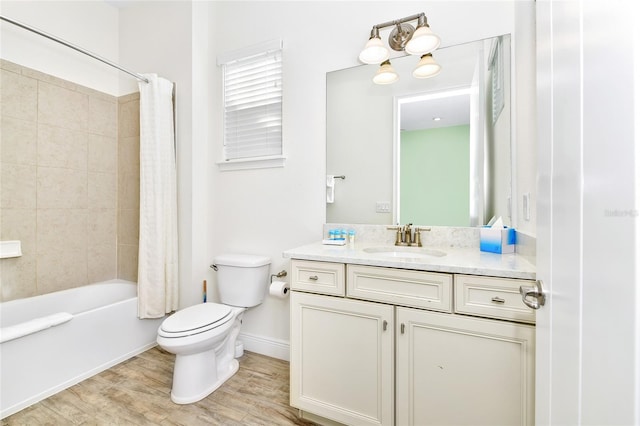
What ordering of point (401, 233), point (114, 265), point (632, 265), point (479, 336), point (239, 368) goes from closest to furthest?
point (632, 265) < point (479, 336) < point (401, 233) < point (239, 368) < point (114, 265)

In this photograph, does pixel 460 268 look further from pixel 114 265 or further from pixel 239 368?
pixel 114 265

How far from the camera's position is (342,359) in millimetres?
1367

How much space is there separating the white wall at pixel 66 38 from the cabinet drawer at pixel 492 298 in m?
3.13

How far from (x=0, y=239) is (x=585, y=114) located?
3033mm

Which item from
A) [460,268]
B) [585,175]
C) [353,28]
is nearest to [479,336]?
[460,268]

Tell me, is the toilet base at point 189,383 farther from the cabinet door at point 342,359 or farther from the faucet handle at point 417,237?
the faucet handle at point 417,237

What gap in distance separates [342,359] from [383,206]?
2.98ft

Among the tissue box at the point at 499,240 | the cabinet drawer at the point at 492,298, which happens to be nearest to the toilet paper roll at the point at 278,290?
the cabinet drawer at the point at 492,298

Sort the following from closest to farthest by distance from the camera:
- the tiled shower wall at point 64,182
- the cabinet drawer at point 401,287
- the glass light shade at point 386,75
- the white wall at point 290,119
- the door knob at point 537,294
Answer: the door knob at point 537,294
the cabinet drawer at point 401,287
the glass light shade at point 386,75
the white wall at point 290,119
the tiled shower wall at point 64,182

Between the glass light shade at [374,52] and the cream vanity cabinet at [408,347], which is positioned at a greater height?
the glass light shade at [374,52]

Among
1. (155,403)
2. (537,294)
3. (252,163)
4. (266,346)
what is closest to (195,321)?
(155,403)

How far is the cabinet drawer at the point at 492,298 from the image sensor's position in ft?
3.42

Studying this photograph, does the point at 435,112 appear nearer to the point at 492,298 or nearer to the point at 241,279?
the point at 492,298

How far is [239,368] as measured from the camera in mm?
1999
